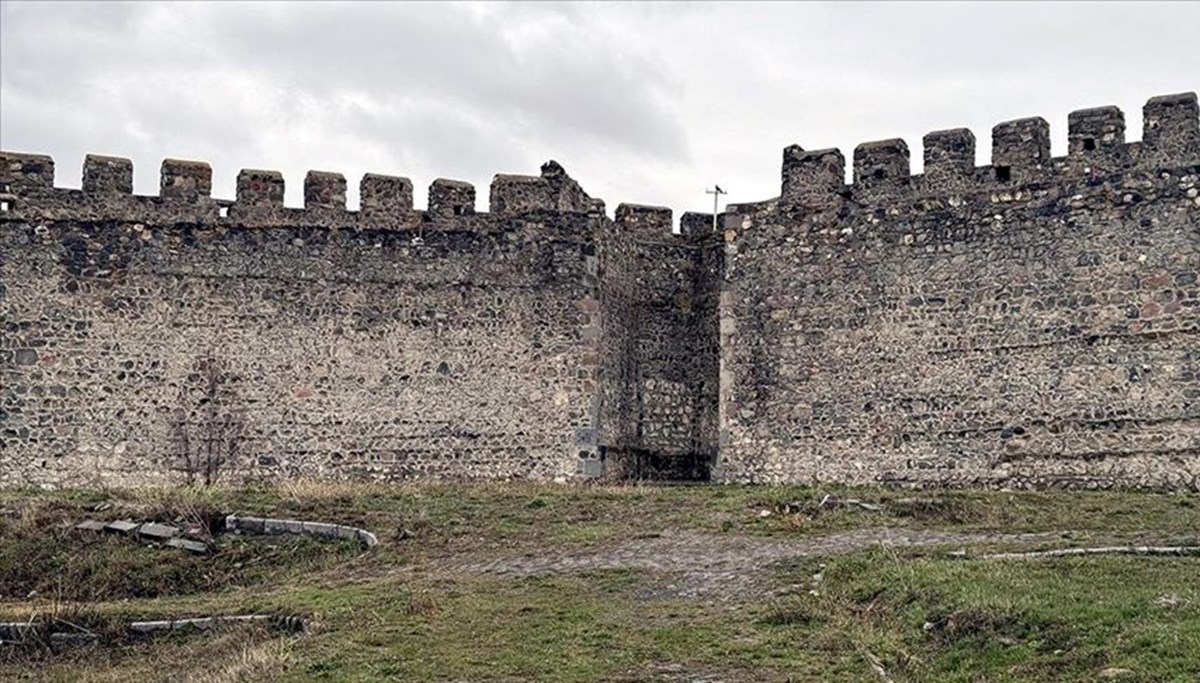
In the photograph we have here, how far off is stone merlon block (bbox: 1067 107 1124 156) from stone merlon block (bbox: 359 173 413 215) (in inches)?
418

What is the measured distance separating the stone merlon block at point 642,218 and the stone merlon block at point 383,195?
387 cm

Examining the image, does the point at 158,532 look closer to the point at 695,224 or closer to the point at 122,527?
the point at 122,527

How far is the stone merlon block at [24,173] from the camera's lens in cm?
2577

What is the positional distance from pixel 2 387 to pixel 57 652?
1115 cm

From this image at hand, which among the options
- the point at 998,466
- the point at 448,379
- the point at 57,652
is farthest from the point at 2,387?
the point at 998,466

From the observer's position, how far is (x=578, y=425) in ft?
86.2

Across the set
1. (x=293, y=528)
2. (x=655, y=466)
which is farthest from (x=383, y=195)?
(x=293, y=528)

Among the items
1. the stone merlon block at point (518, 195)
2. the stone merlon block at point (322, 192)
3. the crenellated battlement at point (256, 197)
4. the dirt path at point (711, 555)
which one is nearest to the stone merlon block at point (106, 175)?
the crenellated battlement at point (256, 197)

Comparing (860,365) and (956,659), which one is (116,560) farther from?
(860,365)

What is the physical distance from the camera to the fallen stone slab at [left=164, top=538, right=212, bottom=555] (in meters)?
19.3

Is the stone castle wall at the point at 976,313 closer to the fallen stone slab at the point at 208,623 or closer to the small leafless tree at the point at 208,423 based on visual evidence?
the small leafless tree at the point at 208,423

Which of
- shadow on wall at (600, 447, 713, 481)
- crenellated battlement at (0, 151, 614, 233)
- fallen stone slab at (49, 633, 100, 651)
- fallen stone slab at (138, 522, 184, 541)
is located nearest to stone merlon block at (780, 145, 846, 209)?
crenellated battlement at (0, 151, 614, 233)

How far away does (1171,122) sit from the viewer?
917 inches

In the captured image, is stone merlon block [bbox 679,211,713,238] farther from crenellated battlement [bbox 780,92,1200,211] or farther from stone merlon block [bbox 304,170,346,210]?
stone merlon block [bbox 304,170,346,210]
